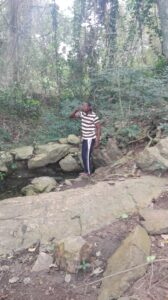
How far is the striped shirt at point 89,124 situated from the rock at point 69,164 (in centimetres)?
123

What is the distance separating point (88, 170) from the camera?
7.72 metres

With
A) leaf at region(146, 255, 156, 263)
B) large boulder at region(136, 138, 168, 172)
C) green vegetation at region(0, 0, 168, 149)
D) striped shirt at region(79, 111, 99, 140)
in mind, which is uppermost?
green vegetation at region(0, 0, 168, 149)

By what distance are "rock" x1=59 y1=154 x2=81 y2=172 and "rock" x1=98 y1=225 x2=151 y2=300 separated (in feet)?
Answer: 16.6

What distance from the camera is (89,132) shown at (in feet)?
24.7

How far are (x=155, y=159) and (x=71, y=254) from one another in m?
2.86

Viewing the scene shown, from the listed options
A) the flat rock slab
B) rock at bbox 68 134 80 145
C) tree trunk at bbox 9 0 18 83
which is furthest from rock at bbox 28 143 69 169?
tree trunk at bbox 9 0 18 83

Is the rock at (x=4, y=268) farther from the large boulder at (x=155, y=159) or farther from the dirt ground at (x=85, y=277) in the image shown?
the large boulder at (x=155, y=159)

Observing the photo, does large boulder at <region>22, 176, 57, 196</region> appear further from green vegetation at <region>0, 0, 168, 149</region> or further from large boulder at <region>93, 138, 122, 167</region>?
green vegetation at <region>0, 0, 168, 149</region>

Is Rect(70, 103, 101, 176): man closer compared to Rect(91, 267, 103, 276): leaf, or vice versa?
Rect(91, 267, 103, 276): leaf

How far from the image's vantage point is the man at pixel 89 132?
7430 mm

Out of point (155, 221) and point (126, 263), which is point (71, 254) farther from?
point (155, 221)

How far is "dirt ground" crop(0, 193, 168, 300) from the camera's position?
9.46 ft

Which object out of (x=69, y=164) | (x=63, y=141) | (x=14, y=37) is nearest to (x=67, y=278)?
(x=69, y=164)

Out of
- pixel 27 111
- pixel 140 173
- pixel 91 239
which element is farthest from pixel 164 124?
pixel 27 111
